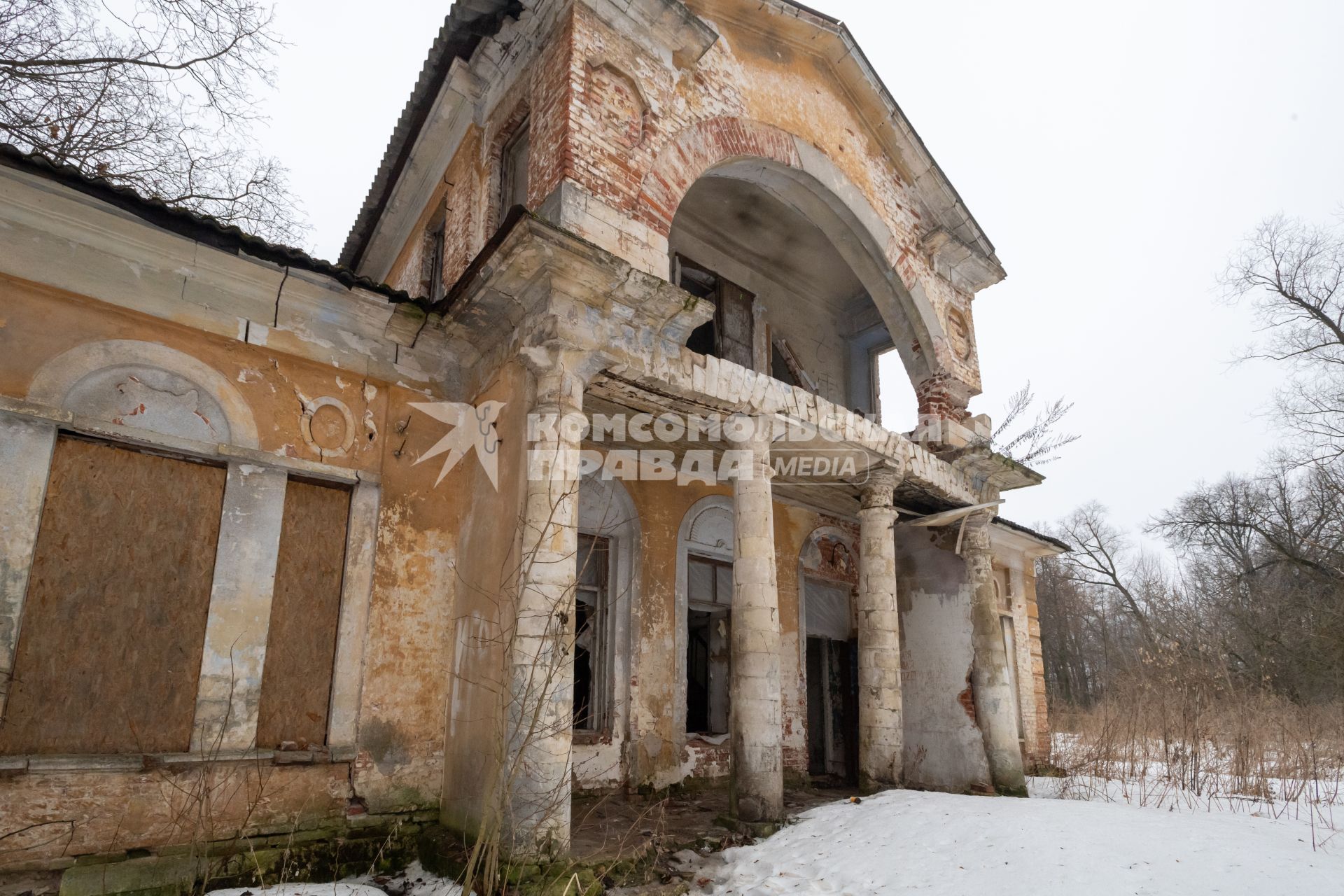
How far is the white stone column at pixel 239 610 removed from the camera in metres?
5.36

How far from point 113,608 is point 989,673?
864 centimetres

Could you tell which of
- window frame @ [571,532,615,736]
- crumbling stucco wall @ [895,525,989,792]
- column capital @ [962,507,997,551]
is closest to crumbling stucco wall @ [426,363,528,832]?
window frame @ [571,532,615,736]

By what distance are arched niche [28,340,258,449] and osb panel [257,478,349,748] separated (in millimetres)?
722

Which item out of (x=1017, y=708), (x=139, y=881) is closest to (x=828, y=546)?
(x=1017, y=708)

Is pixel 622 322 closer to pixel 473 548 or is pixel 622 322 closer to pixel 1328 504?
pixel 473 548

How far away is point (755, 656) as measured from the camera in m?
6.72

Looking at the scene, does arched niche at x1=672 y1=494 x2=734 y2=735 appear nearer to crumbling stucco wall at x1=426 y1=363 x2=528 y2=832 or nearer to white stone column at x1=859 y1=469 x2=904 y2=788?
white stone column at x1=859 y1=469 x2=904 y2=788

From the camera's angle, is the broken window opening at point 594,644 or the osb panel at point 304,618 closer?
the osb panel at point 304,618

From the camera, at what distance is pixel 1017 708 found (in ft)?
41.5

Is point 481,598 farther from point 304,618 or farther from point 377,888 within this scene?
point 377,888

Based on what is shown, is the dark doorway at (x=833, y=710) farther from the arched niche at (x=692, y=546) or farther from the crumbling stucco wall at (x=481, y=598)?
the crumbling stucco wall at (x=481, y=598)

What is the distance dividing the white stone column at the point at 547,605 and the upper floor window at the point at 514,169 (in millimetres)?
2774

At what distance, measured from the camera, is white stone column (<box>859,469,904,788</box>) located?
788 centimetres

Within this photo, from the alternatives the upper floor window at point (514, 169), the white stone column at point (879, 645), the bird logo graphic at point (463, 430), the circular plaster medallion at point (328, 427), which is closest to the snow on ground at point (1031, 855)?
the white stone column at point (879, 645)
